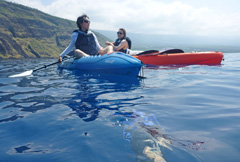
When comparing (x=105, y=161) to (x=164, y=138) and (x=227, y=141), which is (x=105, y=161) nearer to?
(x=164, y=138)

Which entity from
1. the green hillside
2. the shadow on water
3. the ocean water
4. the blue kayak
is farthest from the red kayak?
the green hillside

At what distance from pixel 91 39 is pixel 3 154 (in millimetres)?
6980

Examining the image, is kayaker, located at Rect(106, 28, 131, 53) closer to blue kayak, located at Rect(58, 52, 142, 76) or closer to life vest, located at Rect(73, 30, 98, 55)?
life vest, located at Rect(73, 30, 98, 55)

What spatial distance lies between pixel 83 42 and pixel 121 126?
6.47 meters

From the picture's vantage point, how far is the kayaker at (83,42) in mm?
7695

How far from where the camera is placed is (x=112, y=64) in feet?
20.2

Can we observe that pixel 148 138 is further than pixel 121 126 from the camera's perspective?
No

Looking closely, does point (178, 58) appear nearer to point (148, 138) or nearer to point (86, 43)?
point (86, 43)

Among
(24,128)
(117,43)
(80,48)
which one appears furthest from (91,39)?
(24,128)

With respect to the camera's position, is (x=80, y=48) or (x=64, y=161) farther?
(x=80, y=48)

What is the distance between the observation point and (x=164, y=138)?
2029 mm

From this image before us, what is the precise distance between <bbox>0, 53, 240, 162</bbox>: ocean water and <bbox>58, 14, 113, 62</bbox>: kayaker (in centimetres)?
405

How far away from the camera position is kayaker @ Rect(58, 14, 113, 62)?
770 centimetres

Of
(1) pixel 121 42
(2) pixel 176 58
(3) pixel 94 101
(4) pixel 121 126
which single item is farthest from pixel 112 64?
(2) pixel 176 58
